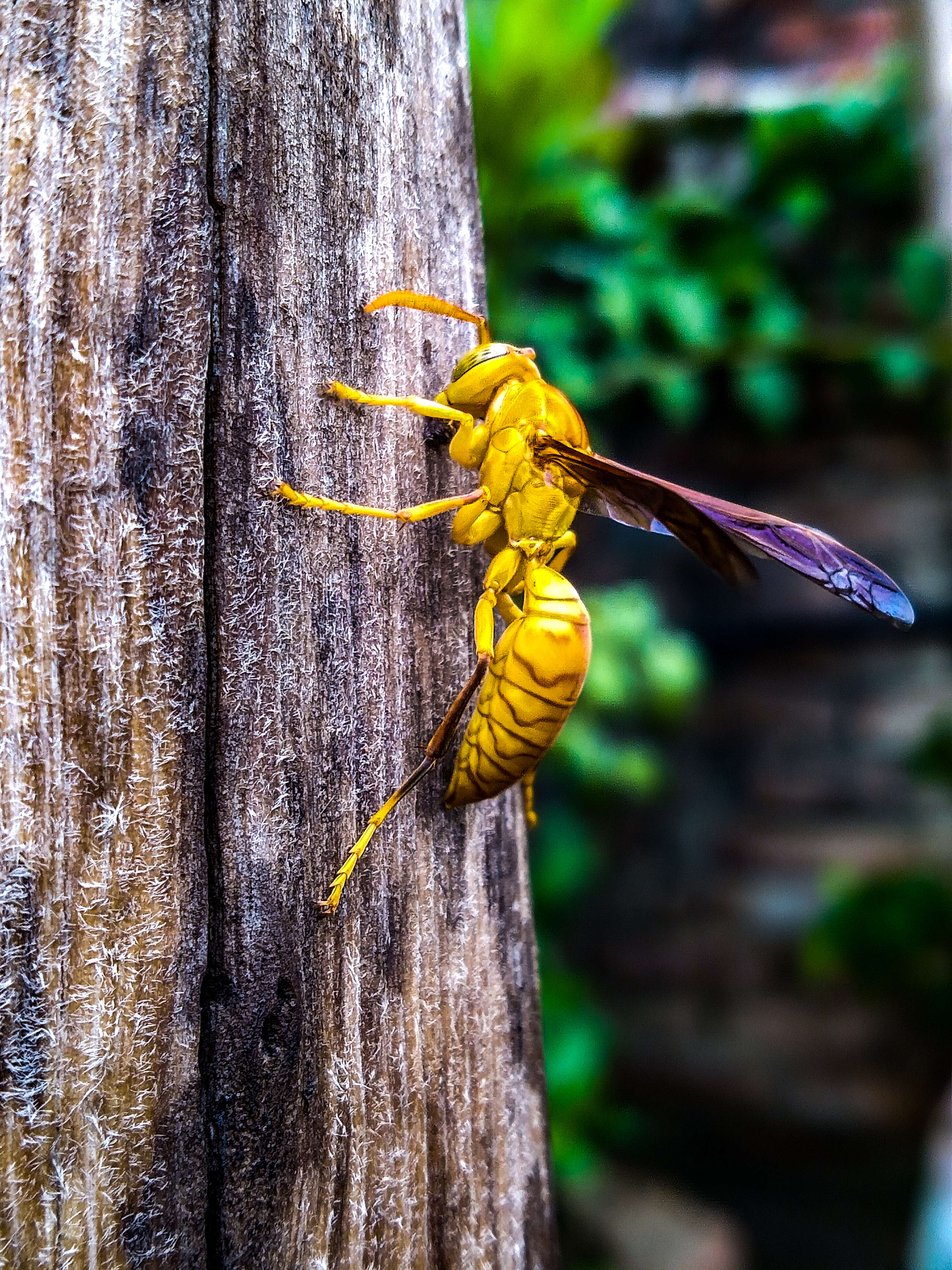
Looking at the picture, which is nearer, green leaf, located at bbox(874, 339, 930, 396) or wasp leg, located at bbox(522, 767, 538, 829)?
wasp leg, located at bbox(522, 767, 538, 829)

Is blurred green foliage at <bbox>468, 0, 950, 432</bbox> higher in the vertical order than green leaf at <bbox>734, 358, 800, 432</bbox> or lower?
higher

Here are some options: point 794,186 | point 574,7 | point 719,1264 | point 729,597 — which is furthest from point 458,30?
point 719,1264

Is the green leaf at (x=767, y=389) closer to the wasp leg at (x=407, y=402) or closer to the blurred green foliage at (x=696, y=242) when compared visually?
the blurred green foliage at (x=696, y=242)

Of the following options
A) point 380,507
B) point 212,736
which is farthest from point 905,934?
point 212,736

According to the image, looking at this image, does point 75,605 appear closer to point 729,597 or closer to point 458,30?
point 458,30

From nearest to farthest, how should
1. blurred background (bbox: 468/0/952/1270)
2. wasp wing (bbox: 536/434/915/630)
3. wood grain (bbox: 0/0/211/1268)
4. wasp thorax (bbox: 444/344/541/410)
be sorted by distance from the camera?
wood grain (bbox: 0/0/211/1268) < wasp thorax (bbox: 444/344/541/410) < wasp wing (bbox: 536/434/915/630) < blurred background (bbox: 468/0/952/1270)

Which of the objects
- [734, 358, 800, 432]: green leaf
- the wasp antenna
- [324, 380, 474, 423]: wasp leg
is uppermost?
[734, 358, 800, 432]: green leaf

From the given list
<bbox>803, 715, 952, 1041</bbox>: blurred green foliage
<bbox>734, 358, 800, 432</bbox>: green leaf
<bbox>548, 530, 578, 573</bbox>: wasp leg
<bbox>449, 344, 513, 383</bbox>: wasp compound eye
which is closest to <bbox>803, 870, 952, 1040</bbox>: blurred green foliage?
<bbox>803, 715, 952, 1041</bbox>: blurred green foliage

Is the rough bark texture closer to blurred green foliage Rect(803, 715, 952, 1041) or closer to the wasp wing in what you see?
the wasp wing

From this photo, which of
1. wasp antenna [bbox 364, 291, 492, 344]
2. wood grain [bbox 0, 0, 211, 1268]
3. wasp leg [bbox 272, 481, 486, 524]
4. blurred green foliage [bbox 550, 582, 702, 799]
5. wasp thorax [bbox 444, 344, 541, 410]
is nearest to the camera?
wood grain [bbox 0, 0, 211, 1268]
